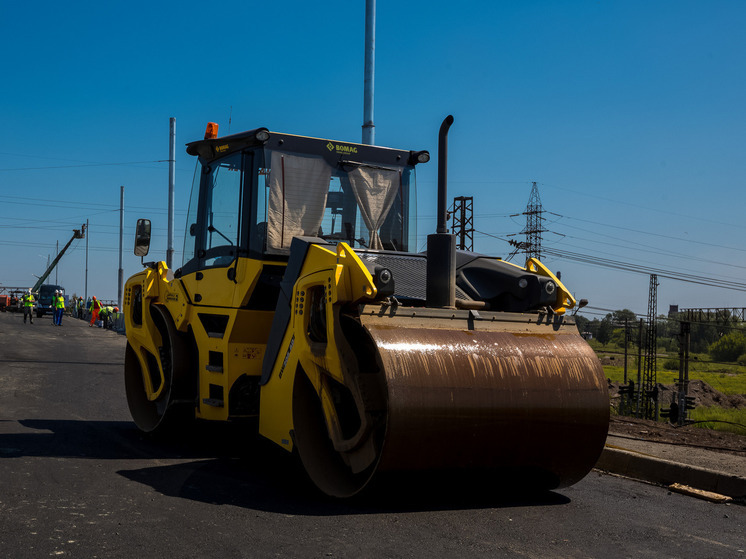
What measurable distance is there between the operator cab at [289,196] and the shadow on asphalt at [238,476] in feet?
5.90

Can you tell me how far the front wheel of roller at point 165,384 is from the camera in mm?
7582

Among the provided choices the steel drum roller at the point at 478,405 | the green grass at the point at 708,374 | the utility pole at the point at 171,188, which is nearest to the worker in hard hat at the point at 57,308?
the utility pole at the point at 171,188

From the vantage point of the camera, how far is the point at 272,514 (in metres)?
5.06

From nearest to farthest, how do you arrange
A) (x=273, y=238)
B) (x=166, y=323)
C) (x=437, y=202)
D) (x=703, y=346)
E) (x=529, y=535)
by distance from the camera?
(x=529, y=535) < (x=437, y=202) < (x=273, y=238) < (x=166, y=323) < (x=703, y=346)

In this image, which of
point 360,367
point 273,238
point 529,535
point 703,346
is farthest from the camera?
point 703,346

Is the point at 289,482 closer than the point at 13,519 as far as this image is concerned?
No

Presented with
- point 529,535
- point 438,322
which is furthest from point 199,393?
point 529,535

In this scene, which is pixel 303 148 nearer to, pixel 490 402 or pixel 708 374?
pixel 490 402

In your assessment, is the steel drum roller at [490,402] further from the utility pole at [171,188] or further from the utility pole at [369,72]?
the utility pole at [171,188]

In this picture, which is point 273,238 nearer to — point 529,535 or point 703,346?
point 529,535

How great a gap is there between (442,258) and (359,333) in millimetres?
902

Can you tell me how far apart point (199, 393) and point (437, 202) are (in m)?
3.03

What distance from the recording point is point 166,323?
7848 millimetres

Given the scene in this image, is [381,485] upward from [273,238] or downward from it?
downward
